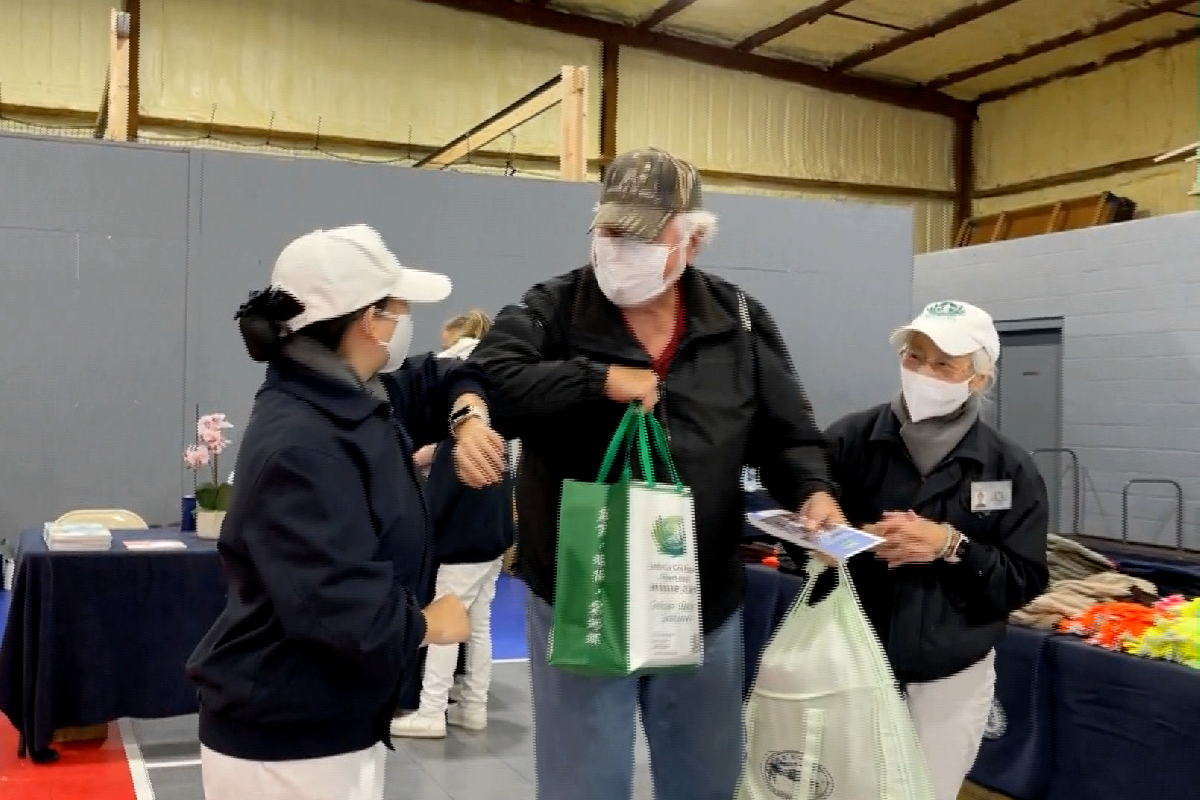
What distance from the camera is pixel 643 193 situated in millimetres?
1914

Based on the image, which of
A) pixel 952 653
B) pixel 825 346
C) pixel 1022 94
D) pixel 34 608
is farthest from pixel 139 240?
pixel 1022 94

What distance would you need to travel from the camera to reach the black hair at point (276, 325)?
1.62 meters

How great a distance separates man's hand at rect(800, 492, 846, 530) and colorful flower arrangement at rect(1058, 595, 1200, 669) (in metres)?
1.31

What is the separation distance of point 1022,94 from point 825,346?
6395 millimetres

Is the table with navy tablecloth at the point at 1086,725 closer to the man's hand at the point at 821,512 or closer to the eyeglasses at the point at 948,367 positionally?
the eyeglasses at the point at 948,367

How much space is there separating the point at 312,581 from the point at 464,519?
2626 mm

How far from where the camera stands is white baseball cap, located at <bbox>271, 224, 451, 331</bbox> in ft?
5.29

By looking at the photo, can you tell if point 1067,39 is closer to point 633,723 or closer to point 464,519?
point 464,519

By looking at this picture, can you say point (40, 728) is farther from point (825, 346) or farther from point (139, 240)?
point (825, 346)

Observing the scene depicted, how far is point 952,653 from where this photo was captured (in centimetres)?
228

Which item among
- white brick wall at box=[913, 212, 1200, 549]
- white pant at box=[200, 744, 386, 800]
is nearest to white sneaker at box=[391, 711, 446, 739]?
white pant at box=[200, 744, 386, 800]

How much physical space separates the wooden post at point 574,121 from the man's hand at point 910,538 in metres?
5.80

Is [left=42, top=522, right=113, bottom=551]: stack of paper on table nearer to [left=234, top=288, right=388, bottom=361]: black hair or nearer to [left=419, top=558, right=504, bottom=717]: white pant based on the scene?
[left=419, top=558, right=504, bottom=717]: white pant

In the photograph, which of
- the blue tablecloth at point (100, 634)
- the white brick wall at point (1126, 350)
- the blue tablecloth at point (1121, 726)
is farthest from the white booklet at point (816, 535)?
the white brick wall at point (1126, 350)
